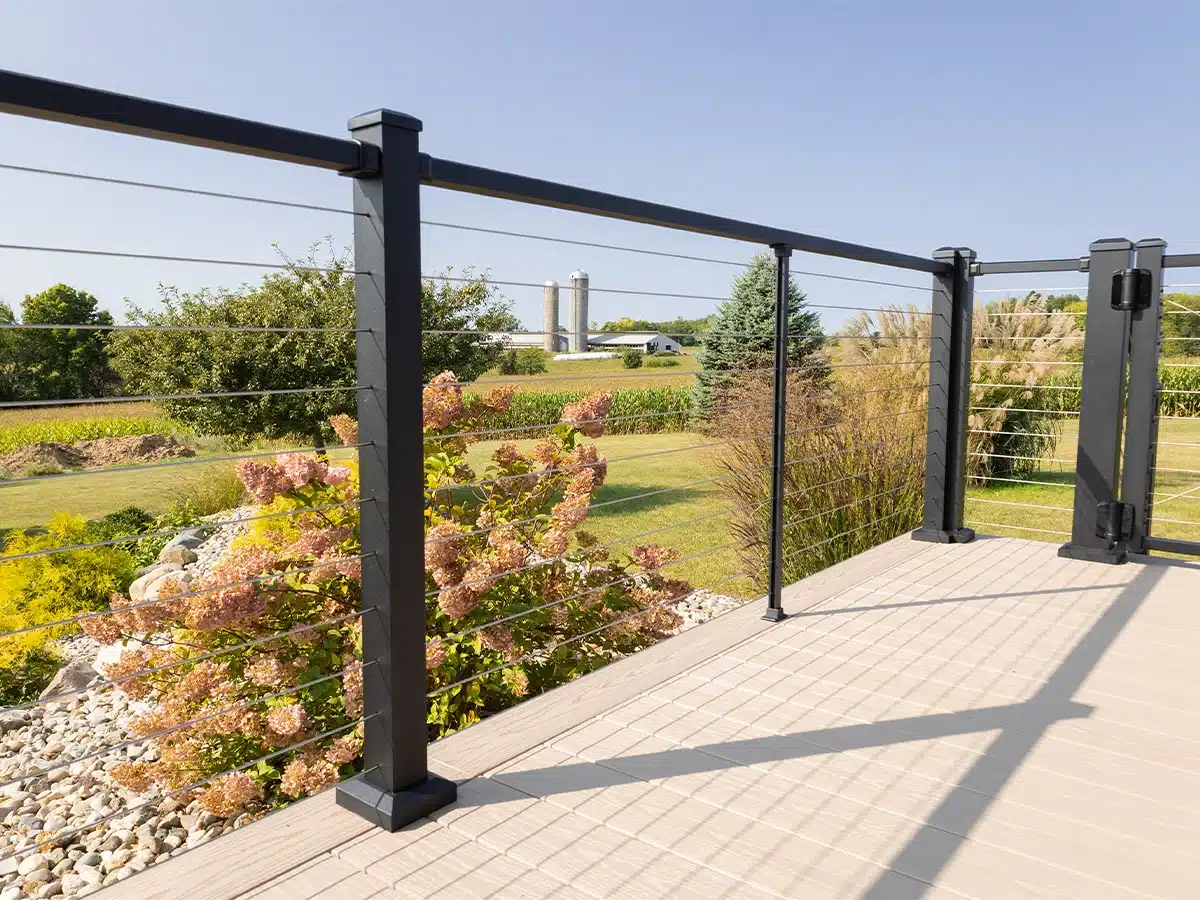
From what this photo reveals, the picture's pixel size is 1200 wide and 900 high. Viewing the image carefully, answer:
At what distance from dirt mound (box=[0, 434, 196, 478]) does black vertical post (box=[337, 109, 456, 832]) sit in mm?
9626

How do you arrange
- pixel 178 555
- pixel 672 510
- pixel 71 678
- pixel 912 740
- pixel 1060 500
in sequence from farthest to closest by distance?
pixel 672 510
pixel 1060 500
pixel 178 555
pixel 71 678
pixel 912 740

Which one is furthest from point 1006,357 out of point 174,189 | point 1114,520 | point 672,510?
point 174,189

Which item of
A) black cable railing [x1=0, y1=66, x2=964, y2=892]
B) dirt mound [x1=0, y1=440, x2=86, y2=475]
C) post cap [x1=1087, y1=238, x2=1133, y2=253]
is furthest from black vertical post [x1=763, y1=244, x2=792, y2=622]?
dirt mound [x1=0, y1=440, x2=86, y2=475]

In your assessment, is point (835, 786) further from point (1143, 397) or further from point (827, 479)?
point (827, 479)

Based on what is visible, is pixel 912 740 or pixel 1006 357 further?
pixel 1006 357

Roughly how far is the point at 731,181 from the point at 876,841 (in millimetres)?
18021

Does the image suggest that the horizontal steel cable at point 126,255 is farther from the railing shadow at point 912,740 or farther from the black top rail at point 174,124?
the railing shadow at point 912,740

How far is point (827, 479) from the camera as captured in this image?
156 inches

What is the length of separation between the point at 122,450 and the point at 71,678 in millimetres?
6829

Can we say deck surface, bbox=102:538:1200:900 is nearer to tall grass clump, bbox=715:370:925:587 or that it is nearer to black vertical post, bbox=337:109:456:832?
black vertical post, bbox=337:109:456:832

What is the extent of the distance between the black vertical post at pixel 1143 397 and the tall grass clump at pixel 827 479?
82 centimetres

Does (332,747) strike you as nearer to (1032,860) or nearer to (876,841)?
(876,841)

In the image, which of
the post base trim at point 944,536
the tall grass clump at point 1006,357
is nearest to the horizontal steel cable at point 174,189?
the post base trim at point 944,536

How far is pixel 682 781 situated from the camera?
1.52 meters
